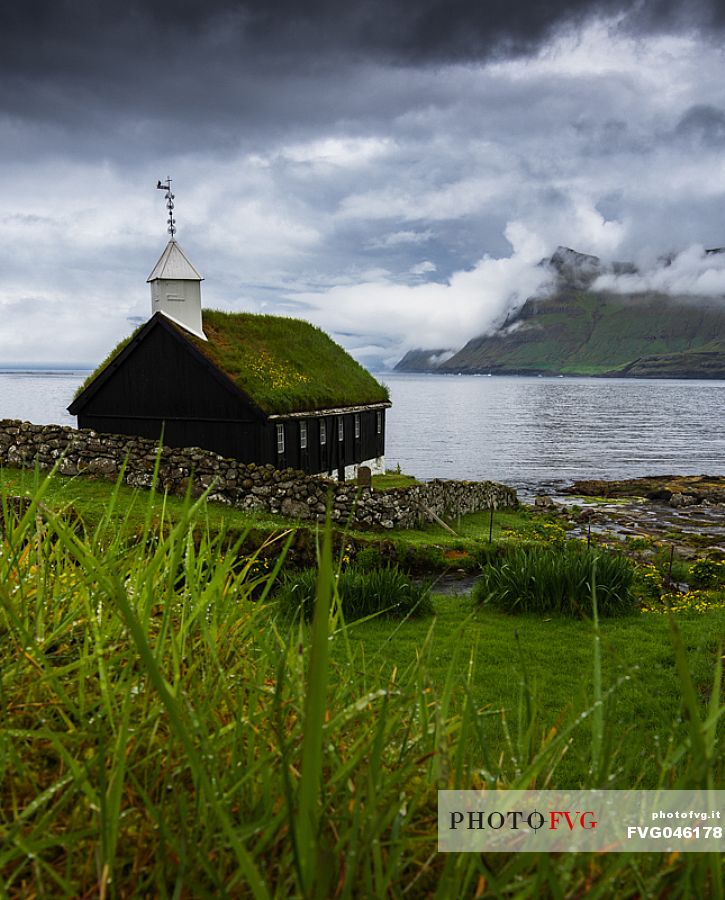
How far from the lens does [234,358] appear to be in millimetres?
26828

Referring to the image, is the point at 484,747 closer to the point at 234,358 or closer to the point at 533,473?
the point at 234,358

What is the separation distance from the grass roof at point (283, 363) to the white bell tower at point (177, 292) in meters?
1.05

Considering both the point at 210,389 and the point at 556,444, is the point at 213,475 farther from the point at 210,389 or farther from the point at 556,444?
the point at 556,444

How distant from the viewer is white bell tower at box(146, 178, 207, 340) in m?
27.5

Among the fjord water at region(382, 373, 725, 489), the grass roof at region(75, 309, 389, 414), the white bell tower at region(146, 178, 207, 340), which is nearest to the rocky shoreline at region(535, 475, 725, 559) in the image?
the fjord water at region(382, 373, 725, 489)

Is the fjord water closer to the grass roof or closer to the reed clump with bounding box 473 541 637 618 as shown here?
the grass roof

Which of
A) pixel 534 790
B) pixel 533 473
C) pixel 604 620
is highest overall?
pixel 534 790

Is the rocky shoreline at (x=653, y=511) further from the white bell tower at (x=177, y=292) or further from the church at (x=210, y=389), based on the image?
the white bell tower at (x=177, y=292)

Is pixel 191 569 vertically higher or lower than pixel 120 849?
higher

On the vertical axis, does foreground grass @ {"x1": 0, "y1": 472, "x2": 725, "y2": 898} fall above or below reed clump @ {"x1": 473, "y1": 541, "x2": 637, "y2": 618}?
above

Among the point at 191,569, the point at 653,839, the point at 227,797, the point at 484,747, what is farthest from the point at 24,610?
the point at 653,839

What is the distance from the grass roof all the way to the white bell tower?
1.05 metres

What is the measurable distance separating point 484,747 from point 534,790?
0.21 meters

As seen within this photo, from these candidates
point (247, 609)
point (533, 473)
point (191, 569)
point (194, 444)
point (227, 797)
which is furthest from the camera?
point (533, 473)
